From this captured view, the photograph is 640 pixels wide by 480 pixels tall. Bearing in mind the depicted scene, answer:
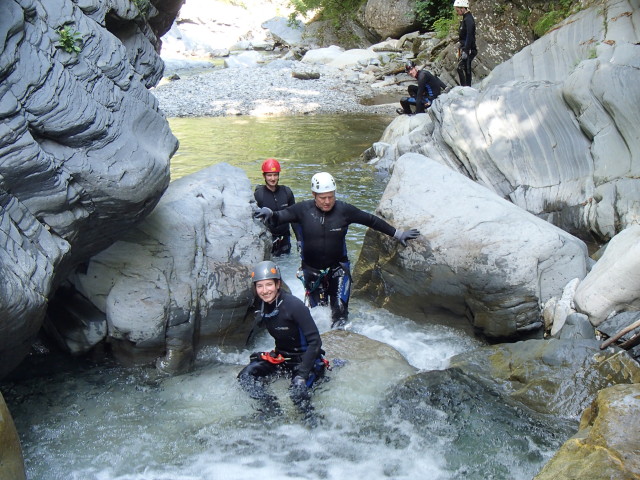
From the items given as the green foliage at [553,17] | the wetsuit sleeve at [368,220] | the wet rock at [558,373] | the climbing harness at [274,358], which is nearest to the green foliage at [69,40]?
the climbing harness at [274,358]

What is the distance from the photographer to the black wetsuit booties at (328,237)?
757 centimetres

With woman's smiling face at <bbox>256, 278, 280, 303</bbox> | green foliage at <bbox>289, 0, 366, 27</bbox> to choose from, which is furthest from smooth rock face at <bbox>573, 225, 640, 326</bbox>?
green foliage at <bbox>289, 0, 366, 27</bbox>

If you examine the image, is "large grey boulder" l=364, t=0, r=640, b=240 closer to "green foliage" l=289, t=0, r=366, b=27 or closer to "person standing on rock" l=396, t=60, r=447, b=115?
"person standing on rock" l=396, t=60, r=447, b=115

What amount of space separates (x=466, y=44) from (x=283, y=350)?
12.3 m

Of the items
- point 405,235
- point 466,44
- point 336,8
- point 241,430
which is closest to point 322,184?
point 405,235

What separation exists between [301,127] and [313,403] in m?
14.6

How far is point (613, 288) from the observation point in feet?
21.1

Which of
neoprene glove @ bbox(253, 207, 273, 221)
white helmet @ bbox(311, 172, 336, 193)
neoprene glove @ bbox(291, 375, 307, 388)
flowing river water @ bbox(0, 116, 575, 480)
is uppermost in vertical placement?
white helmet @ bbox(311, 172, 336, 193)

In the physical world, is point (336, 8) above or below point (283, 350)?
above

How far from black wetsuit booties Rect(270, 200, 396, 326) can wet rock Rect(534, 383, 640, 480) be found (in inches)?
153

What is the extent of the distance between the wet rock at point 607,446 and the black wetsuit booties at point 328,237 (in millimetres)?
3885

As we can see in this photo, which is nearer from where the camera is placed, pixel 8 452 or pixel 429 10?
pixel 8 452

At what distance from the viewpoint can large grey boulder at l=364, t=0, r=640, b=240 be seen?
9.61 m

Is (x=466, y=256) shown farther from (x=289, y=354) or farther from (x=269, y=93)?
(x=269, y=93)
